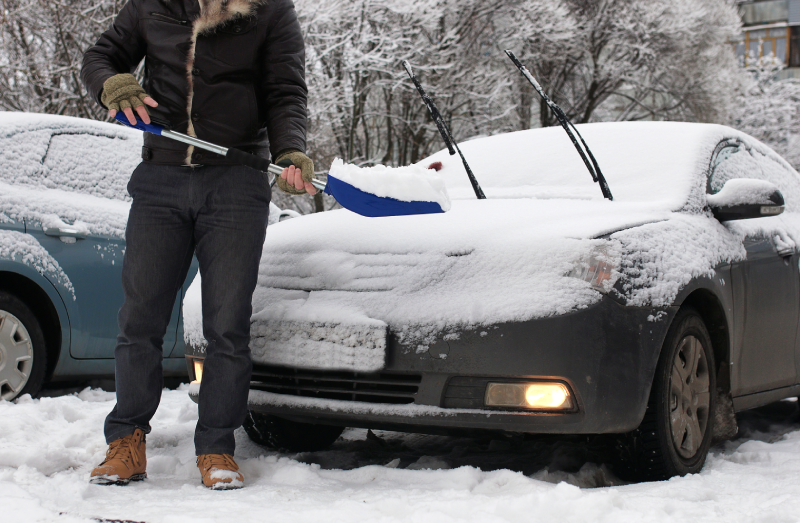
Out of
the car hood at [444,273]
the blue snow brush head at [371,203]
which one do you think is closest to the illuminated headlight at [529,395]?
the car hood at [444,273]

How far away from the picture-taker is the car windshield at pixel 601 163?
11.2 feet

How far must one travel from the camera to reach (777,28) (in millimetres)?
40188

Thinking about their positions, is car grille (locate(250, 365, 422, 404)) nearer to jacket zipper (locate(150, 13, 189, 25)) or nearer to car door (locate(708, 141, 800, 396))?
jacket zipper (locate(150, 13, 189, 25))

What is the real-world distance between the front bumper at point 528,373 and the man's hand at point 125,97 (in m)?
1.03

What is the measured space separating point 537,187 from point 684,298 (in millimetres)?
1041

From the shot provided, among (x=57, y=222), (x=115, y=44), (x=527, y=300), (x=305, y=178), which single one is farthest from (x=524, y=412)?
(x=57, y=222)

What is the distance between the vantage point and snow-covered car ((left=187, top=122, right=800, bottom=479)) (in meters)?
2.50

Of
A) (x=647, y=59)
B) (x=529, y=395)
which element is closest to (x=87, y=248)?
(x=529, y=395)

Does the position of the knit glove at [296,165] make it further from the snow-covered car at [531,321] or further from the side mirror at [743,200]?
the side mirror at [743,200]

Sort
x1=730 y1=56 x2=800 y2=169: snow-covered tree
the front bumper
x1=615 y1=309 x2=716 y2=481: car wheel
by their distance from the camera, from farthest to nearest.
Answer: x1=730 y1=56 x2=800 y2=169: snow-covered tree, x1=615 y1=309 x2=716 y2=481: car wheel, the front bumper

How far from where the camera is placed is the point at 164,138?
2.75 m

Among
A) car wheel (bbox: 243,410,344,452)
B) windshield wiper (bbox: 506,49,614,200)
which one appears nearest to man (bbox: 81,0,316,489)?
car wheel (bbox: 243,410,344,452)

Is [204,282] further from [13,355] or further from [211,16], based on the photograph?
[13,355]

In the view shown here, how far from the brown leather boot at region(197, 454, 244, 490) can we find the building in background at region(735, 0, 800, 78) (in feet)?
135
